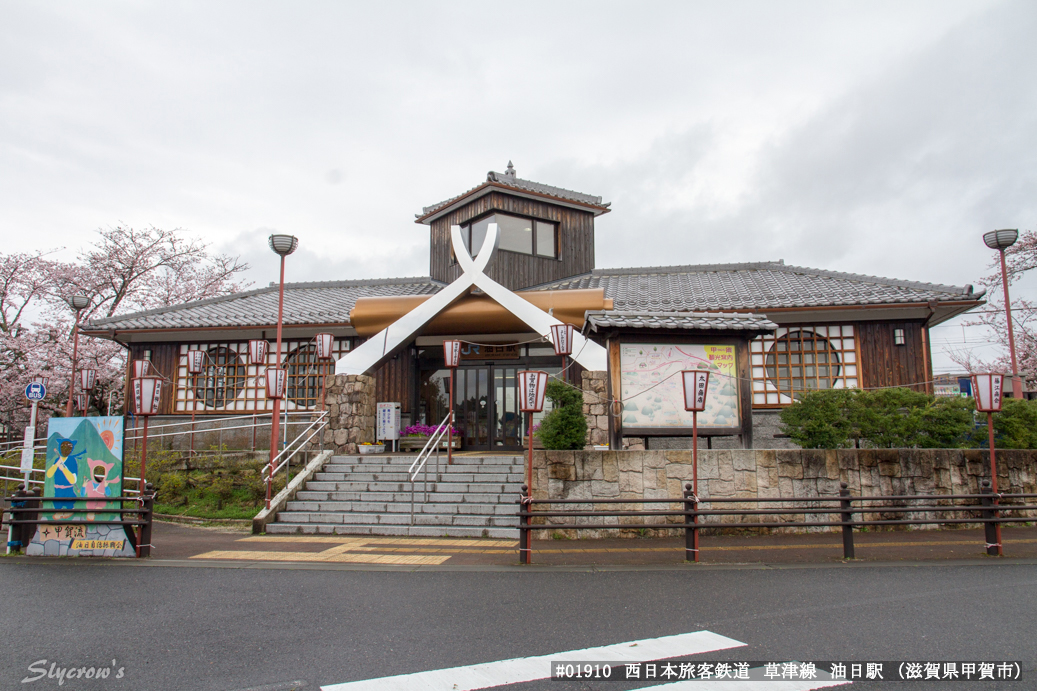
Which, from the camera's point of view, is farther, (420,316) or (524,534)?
(420,316)

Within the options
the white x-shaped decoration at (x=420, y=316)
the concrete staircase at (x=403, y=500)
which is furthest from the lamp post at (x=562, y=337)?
the white x-shaped decoration at (x=420, y=316)

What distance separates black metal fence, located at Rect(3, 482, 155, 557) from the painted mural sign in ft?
0.10

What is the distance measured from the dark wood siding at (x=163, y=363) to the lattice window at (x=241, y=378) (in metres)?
0.16

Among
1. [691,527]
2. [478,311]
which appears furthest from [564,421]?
[478,311]

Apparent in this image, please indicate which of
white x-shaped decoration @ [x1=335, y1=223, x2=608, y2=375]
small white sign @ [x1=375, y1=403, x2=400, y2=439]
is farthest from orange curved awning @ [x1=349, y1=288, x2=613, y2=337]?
small white sign @ [x1=375, y1=403, x2=400, y2=439]

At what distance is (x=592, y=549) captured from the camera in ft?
28.7

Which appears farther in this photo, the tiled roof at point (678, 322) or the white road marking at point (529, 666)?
the tiled roof at point (678, 322)

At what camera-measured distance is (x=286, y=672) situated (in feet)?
13.8

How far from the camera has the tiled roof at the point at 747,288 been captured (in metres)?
14.2

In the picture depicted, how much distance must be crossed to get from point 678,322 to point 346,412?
25.7 feet

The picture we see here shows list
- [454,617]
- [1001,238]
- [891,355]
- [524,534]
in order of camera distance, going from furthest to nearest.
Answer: [891,355] < [1001,238] < [524,534] < [454,617]

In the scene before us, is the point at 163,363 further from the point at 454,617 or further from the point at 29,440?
the point at 454,617

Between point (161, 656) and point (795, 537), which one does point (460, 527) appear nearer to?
point (795, 537)

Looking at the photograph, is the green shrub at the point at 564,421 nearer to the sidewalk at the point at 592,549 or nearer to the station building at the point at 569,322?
the station building at the point at 569,322
